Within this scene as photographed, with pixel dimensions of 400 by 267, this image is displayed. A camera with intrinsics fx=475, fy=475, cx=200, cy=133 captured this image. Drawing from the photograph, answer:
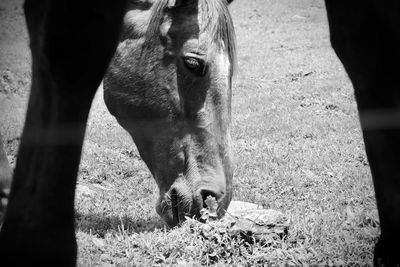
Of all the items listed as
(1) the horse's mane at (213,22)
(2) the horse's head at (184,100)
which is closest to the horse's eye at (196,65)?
(2) the horse's head at (184,100)

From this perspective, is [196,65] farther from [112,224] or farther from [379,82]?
[379,82]

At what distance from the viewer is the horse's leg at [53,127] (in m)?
1.52

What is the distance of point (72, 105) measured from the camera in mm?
1599

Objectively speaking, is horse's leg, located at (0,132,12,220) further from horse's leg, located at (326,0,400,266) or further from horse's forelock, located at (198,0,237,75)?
horse's leg, located at (326,0,400,266)

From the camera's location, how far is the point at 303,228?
9.39 ft

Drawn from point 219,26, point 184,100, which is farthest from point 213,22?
point 184,100

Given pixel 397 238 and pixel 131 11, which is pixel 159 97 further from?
pixel 397 238

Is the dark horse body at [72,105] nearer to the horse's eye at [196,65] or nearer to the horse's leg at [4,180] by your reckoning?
the horse's eye at [196,65]

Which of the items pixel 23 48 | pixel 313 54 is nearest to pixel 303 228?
pixel 23 48

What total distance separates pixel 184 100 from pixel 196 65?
226mm

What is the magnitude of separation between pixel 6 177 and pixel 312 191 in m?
2.50

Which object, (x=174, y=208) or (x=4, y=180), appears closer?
(x=174, y=208)

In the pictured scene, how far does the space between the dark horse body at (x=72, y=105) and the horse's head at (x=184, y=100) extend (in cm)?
120

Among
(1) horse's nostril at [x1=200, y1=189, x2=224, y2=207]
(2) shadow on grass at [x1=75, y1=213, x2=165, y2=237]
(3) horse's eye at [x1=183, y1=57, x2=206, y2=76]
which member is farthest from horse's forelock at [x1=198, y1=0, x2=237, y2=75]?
(2) shadow on grass at [x1=75, y1=213, x2=165, y2=237]
